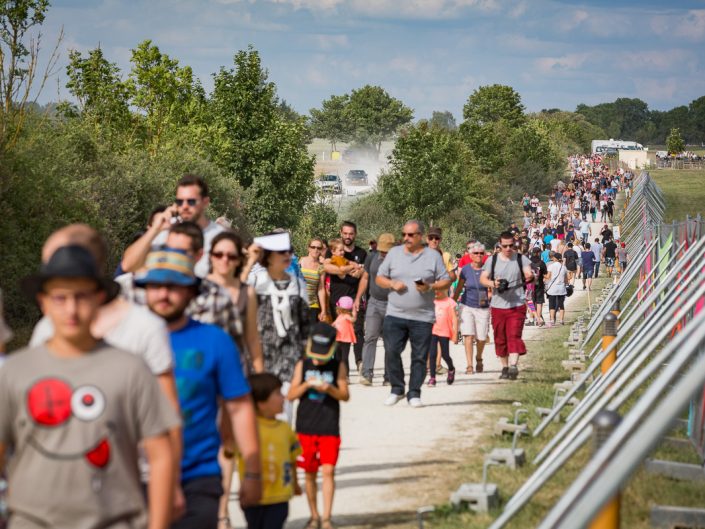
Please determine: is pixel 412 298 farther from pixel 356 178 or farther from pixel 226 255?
pixel 356 178

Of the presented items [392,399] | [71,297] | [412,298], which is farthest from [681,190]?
[71,297]

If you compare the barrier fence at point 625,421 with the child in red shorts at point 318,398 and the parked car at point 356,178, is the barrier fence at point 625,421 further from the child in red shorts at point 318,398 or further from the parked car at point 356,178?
the parked car at point 356,178

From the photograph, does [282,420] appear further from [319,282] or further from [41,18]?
[41,18]

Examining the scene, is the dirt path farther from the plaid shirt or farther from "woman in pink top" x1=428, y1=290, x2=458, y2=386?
the plaid shirt

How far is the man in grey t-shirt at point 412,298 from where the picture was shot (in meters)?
13.6

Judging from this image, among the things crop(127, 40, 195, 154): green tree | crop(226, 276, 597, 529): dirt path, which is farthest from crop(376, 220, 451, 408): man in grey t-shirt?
crop(127, 40, 195, 154): green tree

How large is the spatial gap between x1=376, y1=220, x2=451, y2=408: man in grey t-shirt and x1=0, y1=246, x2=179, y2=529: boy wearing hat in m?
9.38

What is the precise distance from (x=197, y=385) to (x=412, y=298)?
8343 mm

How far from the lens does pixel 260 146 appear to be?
62.0 metres

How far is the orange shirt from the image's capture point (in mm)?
15852

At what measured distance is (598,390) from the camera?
32.4 ft

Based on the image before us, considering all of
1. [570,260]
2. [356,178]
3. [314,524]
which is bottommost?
[314,524]

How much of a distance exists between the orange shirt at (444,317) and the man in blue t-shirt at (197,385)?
10.4 m

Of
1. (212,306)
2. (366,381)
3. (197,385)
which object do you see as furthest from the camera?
(366,381)
